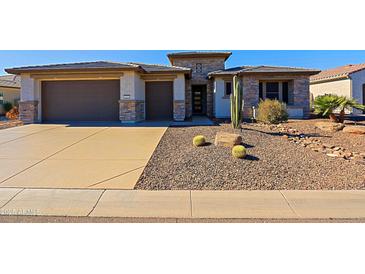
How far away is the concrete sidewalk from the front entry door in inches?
715

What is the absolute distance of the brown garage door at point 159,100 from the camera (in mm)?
18766

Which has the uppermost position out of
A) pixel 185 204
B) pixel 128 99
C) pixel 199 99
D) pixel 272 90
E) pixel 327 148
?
pixel 272 90

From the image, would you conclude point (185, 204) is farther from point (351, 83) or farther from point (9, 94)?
point (9, 94)

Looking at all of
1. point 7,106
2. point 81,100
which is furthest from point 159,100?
point 7,106

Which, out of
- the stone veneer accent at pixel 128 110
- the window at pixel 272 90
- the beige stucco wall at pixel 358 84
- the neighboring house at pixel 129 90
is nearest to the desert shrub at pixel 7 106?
the neighboring house at pixel 129 90

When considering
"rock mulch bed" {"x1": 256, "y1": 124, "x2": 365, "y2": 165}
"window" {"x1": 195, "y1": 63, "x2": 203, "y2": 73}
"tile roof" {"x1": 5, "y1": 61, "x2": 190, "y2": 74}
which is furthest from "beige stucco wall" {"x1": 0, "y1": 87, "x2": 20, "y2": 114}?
"rock mulch bed" {"x1": 256, "y1": 124, "x2": 365, "y2": 165}

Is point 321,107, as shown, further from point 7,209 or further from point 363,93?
point 7,209

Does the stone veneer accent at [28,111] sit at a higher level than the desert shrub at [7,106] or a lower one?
lower

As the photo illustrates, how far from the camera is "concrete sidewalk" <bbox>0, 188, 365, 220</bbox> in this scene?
4743 mm

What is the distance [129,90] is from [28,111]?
20.1 ft

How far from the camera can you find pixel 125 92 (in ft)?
54.6

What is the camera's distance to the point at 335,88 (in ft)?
80.8

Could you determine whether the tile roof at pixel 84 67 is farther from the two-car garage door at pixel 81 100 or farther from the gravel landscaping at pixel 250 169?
the gravel landscaping at pixel 250 169

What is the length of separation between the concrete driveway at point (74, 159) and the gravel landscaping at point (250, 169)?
1.84ft
